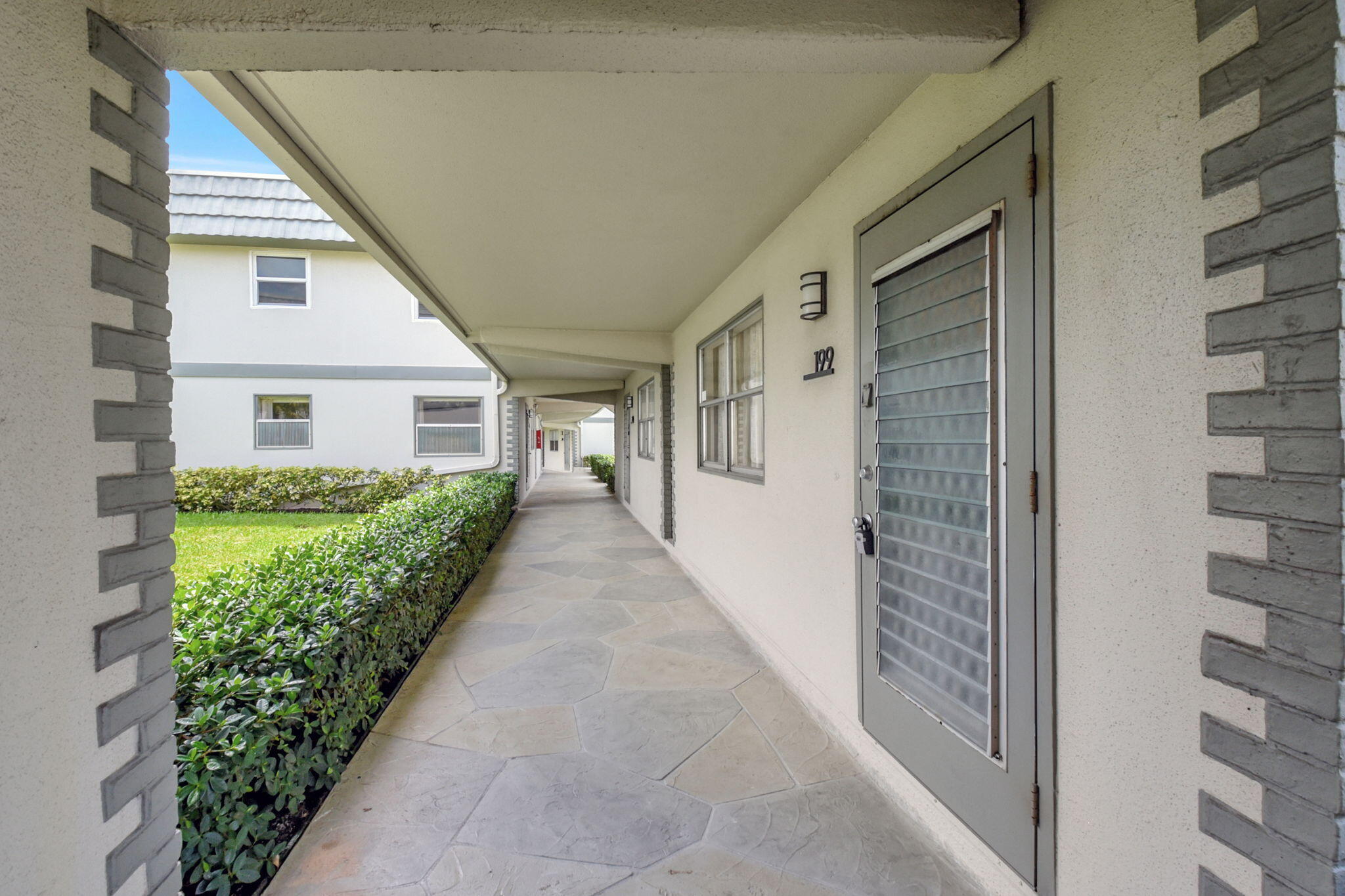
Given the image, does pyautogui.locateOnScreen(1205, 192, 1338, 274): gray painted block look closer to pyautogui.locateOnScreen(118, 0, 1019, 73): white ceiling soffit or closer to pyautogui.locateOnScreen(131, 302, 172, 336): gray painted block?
pyautogui.locateOnScreen(118, 0, 1019, 73): white ceiling soffit

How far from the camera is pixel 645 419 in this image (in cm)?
880

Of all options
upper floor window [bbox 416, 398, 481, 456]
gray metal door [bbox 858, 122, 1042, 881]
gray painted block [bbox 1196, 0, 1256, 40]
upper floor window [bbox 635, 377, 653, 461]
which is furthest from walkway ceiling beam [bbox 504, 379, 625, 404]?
gray painted block [bbox 1196, 0, 1256, 40]

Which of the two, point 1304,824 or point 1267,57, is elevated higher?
point 1267,57

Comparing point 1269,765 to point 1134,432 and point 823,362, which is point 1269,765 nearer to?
point 1134,432

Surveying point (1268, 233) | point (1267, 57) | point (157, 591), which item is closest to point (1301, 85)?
point (1267, 57)

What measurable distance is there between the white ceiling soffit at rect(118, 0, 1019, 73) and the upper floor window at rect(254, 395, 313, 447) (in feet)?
38.4

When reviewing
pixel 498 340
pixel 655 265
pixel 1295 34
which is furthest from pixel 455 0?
pixel 498 340

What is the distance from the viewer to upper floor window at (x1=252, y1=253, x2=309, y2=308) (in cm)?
1123

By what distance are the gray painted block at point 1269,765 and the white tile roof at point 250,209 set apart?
511 inches

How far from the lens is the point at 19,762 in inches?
40.3

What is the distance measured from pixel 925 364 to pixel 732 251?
6.83ft

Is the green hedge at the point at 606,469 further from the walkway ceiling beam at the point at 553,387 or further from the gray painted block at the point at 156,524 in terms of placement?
the gray painted block at the point at 156,524

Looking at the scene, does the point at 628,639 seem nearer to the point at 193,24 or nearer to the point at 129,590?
the point at 129,590

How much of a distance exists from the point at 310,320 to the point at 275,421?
7.06 ft
